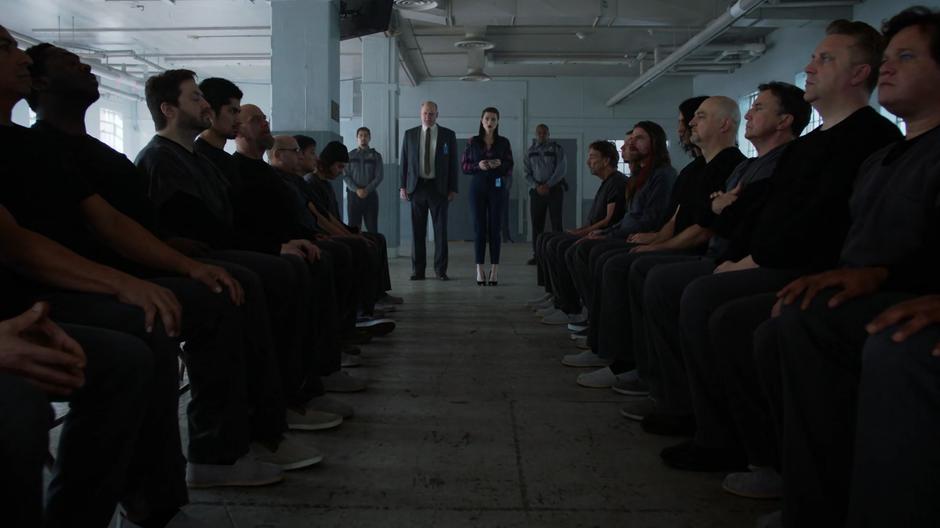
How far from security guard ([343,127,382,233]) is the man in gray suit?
1286 millimetres

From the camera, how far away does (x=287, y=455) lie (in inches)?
78.4

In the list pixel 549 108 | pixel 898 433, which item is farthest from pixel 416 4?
pixel 898 433

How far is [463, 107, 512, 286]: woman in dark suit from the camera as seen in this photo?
6645mm

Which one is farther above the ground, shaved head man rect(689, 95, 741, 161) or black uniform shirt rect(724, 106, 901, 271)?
shaved head man rect(689, 95, 741, 161)

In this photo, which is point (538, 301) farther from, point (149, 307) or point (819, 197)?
point (149, 307)

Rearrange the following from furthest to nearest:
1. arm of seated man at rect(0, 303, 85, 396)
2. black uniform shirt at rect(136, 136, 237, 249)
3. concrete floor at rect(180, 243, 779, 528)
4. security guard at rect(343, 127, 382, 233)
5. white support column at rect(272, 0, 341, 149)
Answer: security guard at rect(343, 127, 382, 233)
white support column at rect(272, 0, 341, 149)
black uniform shirt at rect(136, 136, 237, 249)
concrete floor at rect(180, 243, 779, 528)
arm of seated man at rect(0, 303, 85, 396)

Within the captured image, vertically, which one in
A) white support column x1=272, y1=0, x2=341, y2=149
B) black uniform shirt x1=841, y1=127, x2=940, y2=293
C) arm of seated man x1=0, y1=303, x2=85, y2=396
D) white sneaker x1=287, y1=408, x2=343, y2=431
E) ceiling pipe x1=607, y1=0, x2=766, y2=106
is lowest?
white sneaker x1=287, y1=408, x2=343, y2=431

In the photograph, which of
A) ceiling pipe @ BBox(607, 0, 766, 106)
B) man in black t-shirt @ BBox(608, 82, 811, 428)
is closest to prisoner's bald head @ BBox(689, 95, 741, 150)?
man in black t-shirt @ BBox(608, 82, 811, 428)

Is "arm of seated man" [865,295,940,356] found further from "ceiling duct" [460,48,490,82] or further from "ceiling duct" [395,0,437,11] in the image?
"ceiling duct" [460,48,490,82]

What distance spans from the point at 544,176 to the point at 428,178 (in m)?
1.44

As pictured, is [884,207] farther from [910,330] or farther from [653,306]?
[653,306]

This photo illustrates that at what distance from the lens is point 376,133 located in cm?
971

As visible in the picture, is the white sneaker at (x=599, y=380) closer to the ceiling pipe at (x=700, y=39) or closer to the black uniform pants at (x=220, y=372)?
the black uniform pants at (x=220, y=372)

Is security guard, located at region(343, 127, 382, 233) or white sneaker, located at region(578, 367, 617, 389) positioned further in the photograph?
security guard, located at region(343, 127, 382, 233)
